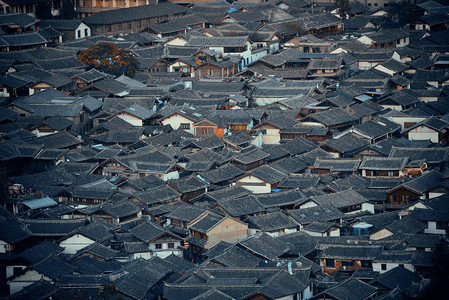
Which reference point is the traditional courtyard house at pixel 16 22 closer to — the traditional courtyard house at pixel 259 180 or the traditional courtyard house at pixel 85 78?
the traditional courtyard house at pixel 85 78

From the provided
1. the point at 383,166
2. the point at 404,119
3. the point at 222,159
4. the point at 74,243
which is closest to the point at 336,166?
the point at 383,166

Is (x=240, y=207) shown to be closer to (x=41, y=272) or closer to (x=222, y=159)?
(x=222, y=159)

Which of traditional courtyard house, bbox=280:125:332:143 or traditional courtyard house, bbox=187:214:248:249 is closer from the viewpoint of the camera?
traditional courtyard house, bbox=187:214:248:249

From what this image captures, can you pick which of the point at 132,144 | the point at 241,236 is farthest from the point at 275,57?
the point at 241,236

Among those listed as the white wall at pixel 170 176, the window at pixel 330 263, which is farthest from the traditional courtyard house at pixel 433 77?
the window at pixel 330 263

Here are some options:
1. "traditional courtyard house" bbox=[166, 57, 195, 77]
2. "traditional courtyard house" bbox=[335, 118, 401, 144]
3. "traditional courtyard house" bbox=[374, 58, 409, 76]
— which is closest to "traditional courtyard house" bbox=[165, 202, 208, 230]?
"traditional courtyard house" bbox=[335, 118, 401, 144]

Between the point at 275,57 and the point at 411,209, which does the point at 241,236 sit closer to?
the point at 411,209

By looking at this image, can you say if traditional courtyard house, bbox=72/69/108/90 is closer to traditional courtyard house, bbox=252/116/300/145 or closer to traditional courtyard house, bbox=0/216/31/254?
traditional courtyard house, bbox=252/116/300/145
